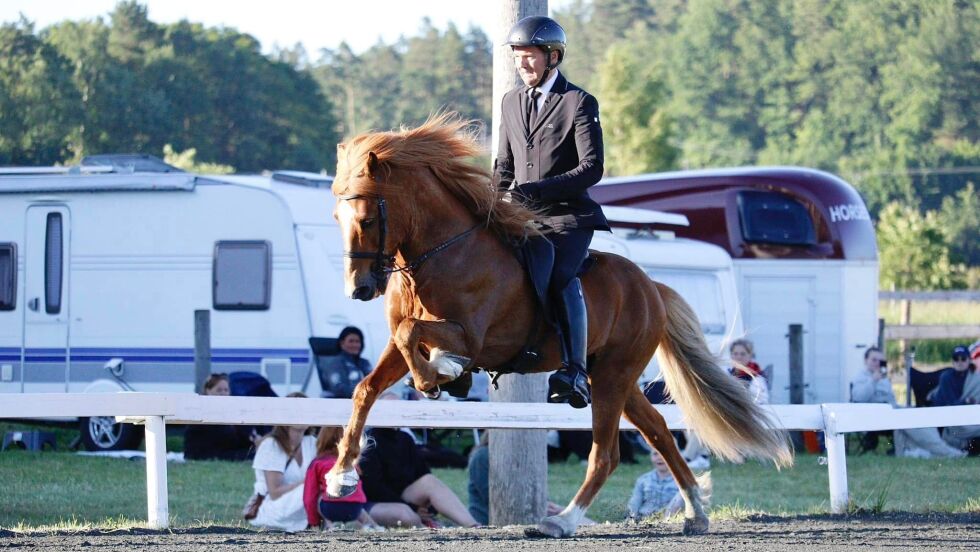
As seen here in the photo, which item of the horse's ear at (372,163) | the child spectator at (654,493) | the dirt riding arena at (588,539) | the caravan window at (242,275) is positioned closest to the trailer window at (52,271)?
the caravan window at (242,275)

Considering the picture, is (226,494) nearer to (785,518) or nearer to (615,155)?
(785,518)

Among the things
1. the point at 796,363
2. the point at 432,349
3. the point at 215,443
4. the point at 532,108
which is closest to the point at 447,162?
the point at 532,108

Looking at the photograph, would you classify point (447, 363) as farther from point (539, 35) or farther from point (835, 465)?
point (835, 465)

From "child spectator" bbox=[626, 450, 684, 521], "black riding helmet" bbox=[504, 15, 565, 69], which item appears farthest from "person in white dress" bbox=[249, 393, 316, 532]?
"black riding helmet" bbox=[504, 15, 565, 69]

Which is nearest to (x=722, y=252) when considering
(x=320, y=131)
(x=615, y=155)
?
(x=320, y=131)

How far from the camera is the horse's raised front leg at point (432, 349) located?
6.62 meters

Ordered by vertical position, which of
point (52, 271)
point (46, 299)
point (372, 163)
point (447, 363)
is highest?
point (372, 163)

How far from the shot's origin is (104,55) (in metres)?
44.9

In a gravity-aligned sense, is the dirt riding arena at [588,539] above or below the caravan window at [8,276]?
below

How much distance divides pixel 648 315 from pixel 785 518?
169cm

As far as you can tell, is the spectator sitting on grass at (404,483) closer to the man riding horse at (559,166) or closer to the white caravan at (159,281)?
the man riding horse at (559,166)

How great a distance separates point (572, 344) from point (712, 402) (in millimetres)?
1816

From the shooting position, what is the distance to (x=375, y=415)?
28.0 ft

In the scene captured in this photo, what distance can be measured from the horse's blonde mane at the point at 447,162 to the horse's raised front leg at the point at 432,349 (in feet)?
2.37
